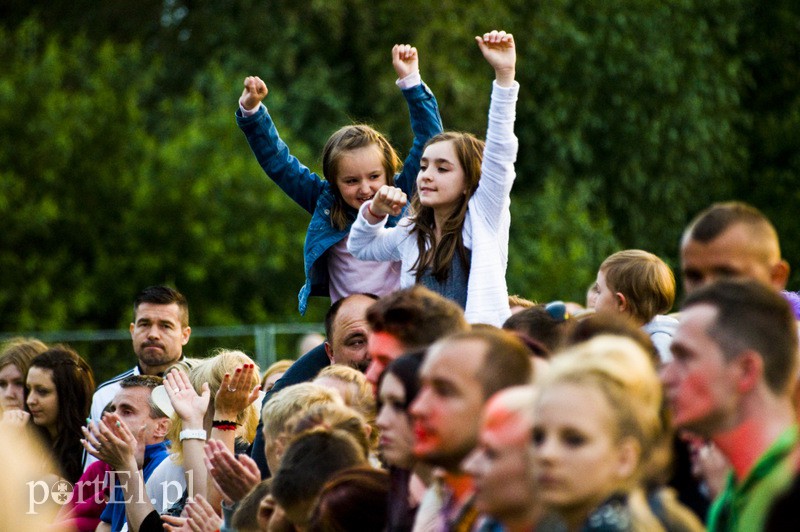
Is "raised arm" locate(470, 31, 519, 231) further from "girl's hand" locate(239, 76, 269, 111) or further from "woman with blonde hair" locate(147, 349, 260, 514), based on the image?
"girl's hand" locate(239, 76, 269, 111)

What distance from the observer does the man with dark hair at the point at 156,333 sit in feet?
26.3

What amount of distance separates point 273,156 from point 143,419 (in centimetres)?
152

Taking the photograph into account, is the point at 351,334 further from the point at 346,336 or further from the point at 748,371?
the point at 748,371

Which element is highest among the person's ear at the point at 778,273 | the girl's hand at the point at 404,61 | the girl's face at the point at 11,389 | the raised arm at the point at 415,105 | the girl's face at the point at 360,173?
the girl's hand at the point at 404,61

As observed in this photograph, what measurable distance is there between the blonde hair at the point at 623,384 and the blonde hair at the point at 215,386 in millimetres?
3101

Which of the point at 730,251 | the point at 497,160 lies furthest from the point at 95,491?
the point at 730,251

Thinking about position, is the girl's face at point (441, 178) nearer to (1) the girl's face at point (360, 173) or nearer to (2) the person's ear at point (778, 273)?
(1) the girl's face at point (360, 173)

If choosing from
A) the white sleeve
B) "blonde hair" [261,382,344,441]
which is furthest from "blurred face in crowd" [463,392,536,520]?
the white sleeve

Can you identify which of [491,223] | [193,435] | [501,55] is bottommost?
[193,435]

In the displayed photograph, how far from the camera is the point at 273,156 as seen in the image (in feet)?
22.6

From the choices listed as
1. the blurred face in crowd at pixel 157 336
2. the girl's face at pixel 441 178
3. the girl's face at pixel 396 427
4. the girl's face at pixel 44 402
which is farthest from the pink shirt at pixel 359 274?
the girl's face at pixel 396 427

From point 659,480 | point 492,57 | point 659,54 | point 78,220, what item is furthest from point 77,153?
point 659,480

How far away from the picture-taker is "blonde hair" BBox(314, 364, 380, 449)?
5.60 m

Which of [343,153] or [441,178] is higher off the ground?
Answer: [343,153]
